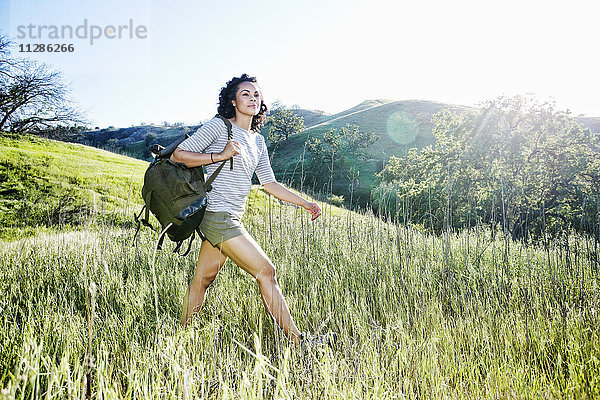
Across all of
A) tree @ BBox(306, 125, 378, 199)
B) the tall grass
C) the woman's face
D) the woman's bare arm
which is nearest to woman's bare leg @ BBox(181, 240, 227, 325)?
the tall grass

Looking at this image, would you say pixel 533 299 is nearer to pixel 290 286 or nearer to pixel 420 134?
pixel 290 286

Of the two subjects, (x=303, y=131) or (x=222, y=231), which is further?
(x=303, y=131)

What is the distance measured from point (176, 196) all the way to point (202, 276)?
618 millimetres

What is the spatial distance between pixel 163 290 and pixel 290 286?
123 centimetres

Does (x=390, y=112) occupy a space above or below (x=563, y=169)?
above

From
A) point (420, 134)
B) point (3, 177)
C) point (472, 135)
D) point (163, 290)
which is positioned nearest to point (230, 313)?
point (163, 290)

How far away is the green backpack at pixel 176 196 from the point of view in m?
2.43

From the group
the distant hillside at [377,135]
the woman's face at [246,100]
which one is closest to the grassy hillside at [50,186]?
the woman's face at [246,100]

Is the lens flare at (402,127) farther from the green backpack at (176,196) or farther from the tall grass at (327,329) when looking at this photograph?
the green backpack at (176,196)

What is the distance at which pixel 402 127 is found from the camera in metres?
63.0

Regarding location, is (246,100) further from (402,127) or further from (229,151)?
(402,127)

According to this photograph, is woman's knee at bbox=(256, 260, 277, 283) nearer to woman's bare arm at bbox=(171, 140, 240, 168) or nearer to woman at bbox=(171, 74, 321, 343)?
woman at bbox=(171, 74, 321, 343)

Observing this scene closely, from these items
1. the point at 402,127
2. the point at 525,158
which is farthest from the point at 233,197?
the point at 402,127

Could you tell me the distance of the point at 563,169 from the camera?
9.30 metres
